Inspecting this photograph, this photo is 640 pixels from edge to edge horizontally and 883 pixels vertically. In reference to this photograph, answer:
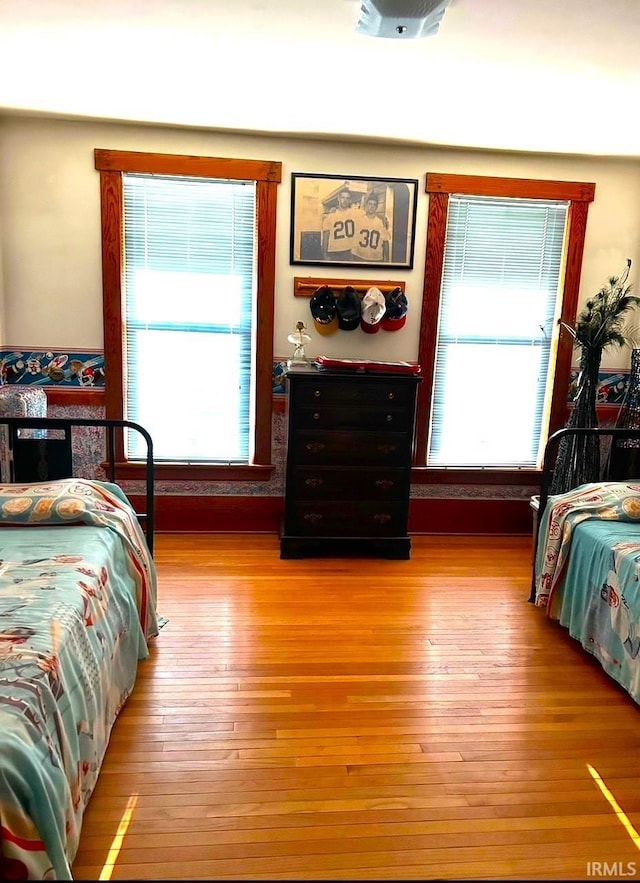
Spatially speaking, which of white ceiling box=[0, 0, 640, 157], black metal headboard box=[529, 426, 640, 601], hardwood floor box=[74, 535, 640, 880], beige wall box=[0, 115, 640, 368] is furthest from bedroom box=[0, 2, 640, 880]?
hardwood floor box=[74, 535, 640, 880]

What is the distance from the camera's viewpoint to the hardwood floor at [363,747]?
64.1 inches

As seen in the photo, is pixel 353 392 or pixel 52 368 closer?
pixel 353 392

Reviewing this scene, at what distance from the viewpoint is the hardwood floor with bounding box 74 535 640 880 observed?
1.63 metres

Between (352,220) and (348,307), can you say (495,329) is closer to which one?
(348,307)

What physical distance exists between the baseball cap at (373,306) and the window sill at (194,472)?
3.78 ft

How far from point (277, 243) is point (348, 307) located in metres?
0.60

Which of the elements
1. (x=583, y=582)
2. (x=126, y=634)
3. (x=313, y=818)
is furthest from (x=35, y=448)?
(x=583, y=582)

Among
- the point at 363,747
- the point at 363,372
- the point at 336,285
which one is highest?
the point at 336,285

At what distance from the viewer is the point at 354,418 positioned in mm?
3602

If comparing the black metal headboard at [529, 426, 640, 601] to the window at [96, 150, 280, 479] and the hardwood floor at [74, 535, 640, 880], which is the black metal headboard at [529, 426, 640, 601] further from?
the window at [96, 150, 280, 479]

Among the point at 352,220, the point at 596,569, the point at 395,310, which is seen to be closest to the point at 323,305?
the point at 395,310

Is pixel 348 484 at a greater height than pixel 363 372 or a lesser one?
lesser

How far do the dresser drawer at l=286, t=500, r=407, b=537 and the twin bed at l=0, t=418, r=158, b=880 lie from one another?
3.57 ft

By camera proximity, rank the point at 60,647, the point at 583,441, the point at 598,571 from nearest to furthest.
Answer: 1. the point at 60,647
2. the point at 598,571
3. the point at 583,441
